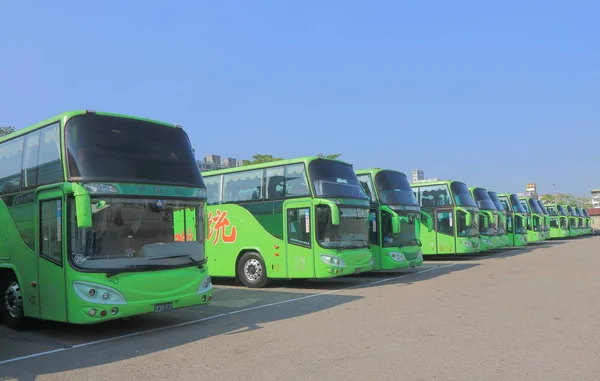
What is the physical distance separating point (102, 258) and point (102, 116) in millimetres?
2321

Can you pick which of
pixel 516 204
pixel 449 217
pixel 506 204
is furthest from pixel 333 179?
pixel 516 204

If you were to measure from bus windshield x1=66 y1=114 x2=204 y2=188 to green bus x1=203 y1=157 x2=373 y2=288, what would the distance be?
4.41 meters

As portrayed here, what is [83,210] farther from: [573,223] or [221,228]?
[573,223]

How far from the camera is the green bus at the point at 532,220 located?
34.2 m

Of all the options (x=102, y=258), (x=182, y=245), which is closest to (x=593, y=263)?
(x=182, y=245)

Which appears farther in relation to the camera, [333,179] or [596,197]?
[596,197]

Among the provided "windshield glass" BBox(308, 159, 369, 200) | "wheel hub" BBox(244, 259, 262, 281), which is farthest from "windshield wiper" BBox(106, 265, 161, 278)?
"wheel hub" BBox(244, 259, 262, 281)

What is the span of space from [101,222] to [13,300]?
8.77 feet

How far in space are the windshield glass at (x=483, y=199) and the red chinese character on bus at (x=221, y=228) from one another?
563 inches

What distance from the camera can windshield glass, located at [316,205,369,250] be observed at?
12805 millimetres

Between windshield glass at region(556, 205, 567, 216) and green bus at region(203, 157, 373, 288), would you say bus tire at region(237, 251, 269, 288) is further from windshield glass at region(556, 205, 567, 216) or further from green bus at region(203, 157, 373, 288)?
windshield glass at region(556, 205, 567, 216)

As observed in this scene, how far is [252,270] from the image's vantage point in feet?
46.4

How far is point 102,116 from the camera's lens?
8.30 metres

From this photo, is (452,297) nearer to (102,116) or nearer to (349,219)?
(349,219)
